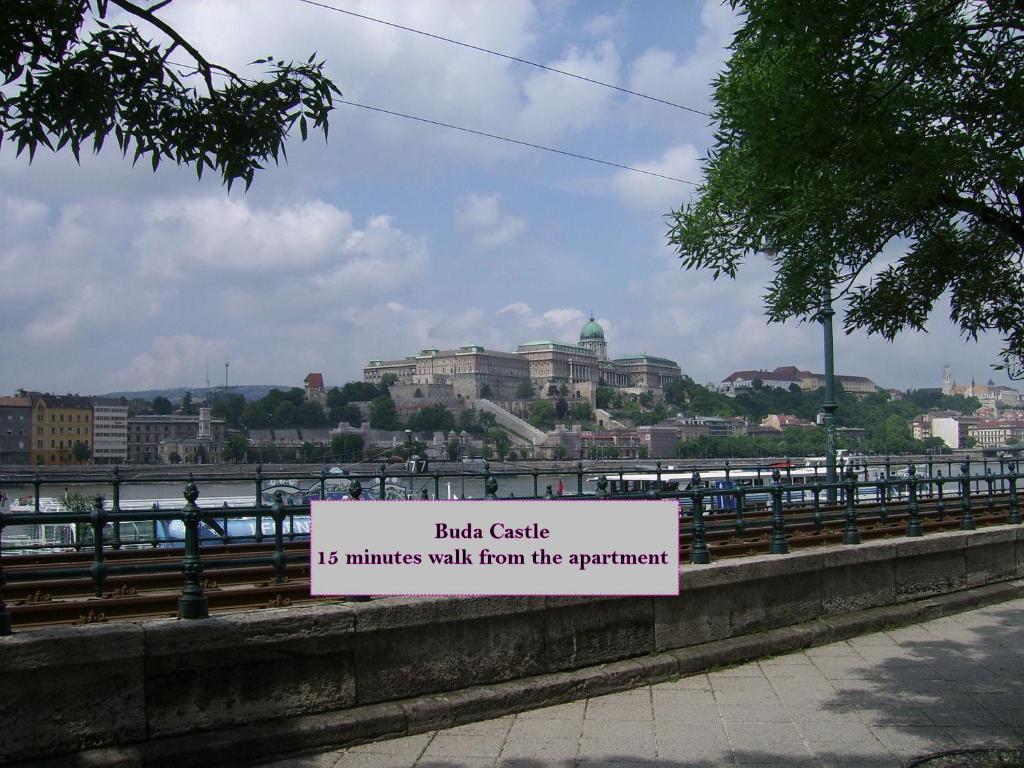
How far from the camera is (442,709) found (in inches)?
280

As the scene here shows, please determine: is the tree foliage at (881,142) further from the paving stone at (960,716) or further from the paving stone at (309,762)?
the paving stone at (309,762)

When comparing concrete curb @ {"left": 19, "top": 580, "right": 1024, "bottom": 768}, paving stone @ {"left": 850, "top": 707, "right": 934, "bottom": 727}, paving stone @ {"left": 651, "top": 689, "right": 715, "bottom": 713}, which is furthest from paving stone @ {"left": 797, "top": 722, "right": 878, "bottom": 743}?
concrete curb @ {"left": 19, "top": 580, "right": 1024, "bottom": 768}

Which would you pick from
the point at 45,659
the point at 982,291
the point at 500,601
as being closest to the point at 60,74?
the point at 45,659

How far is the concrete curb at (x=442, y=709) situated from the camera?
19.8 ft

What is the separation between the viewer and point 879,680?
8.41 m

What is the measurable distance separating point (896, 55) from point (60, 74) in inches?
200

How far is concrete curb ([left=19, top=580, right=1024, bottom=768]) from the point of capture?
19.8 feet

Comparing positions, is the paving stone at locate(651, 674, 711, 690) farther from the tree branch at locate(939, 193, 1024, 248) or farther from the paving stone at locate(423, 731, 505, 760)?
the tree branch at locate(939, 193, 1024, 248)

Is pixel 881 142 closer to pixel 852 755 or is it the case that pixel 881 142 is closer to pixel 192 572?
pixel 852 755

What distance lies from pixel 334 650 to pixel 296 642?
1.06 ft

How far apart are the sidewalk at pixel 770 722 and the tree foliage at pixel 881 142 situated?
9.95 feet

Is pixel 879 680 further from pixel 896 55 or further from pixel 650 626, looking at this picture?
pixel 896 55

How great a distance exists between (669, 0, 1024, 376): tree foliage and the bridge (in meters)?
2.59

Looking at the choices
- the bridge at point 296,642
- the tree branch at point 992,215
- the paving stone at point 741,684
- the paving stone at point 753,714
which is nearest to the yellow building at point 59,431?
the bridge at point 296,642
